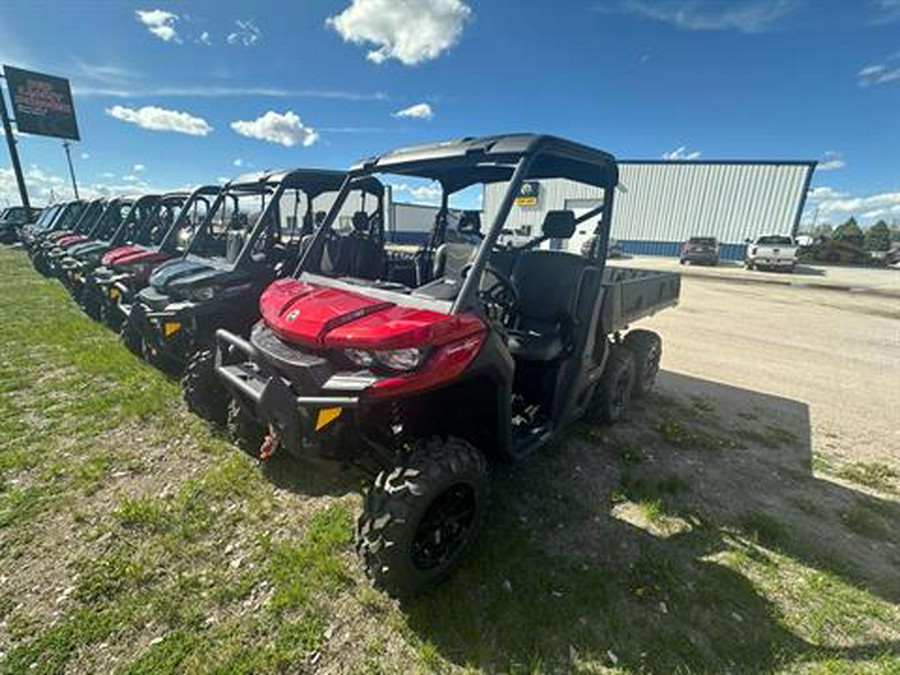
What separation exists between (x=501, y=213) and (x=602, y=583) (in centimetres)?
219

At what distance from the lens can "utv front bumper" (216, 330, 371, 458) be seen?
2020 millimetres

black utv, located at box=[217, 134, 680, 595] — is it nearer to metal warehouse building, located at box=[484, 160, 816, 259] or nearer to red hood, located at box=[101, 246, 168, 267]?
red hood, located at box=[101, 246, 168, 267]

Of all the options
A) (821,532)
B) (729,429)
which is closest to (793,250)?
(729,429)

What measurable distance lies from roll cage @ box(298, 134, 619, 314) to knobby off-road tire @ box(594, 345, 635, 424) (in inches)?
45.1

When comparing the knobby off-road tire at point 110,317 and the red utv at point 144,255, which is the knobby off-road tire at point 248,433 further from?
the knobby off-road tire at point 110,317

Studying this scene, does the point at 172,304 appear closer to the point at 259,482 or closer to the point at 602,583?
the point at 259,482

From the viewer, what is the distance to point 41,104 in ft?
79.9

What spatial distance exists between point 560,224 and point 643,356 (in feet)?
7.50

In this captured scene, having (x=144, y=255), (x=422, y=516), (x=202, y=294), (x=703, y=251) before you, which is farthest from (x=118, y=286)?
(x=703, y=251)

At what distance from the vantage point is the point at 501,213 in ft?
8.23

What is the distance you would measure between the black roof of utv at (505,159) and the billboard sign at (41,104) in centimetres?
3102

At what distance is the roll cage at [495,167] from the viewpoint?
2.48m

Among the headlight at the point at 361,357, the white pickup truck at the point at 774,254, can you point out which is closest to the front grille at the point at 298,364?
the headlight at the point at 361,357

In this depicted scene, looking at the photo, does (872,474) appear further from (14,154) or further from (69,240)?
(14,154)
